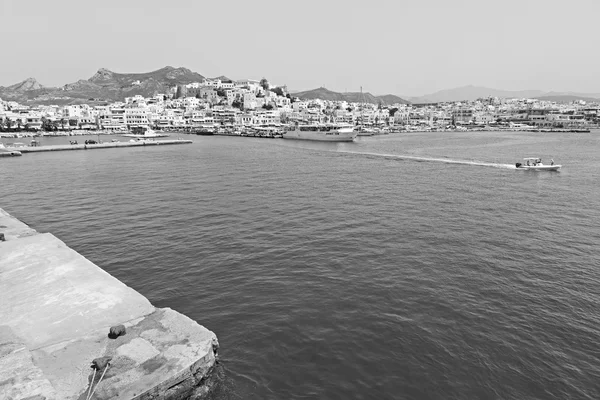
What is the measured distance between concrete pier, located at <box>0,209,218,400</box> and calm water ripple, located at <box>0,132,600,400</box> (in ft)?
4.94

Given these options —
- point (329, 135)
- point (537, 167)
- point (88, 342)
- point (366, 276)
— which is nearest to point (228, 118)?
point (329, 135)

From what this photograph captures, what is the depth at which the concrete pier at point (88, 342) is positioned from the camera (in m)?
7.33

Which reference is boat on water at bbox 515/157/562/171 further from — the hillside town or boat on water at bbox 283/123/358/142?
the hillside town

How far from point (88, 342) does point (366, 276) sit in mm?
10476

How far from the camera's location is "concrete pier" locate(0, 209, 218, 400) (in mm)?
7328

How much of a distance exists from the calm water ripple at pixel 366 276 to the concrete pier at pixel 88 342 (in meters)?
1.51

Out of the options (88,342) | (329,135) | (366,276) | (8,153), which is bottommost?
(366,276)

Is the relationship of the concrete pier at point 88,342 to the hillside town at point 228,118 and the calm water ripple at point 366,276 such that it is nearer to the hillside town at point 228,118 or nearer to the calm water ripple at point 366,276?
the calm water ripple at point 366,276

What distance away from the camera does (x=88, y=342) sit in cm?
872

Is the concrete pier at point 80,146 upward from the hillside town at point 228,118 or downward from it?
downward

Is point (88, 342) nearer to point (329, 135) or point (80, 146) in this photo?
point (80, 146)

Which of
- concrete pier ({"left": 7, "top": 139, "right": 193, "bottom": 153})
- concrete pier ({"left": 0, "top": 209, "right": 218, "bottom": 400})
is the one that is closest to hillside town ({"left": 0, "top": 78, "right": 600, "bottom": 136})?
concrete pier ({"left": 7, "top": 139, "right": 193, "bottom": 153})

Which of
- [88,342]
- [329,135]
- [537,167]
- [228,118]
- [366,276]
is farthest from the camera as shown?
[228,118]

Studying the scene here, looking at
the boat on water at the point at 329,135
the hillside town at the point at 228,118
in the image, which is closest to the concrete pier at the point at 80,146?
the boat on water at the point at 329,135
